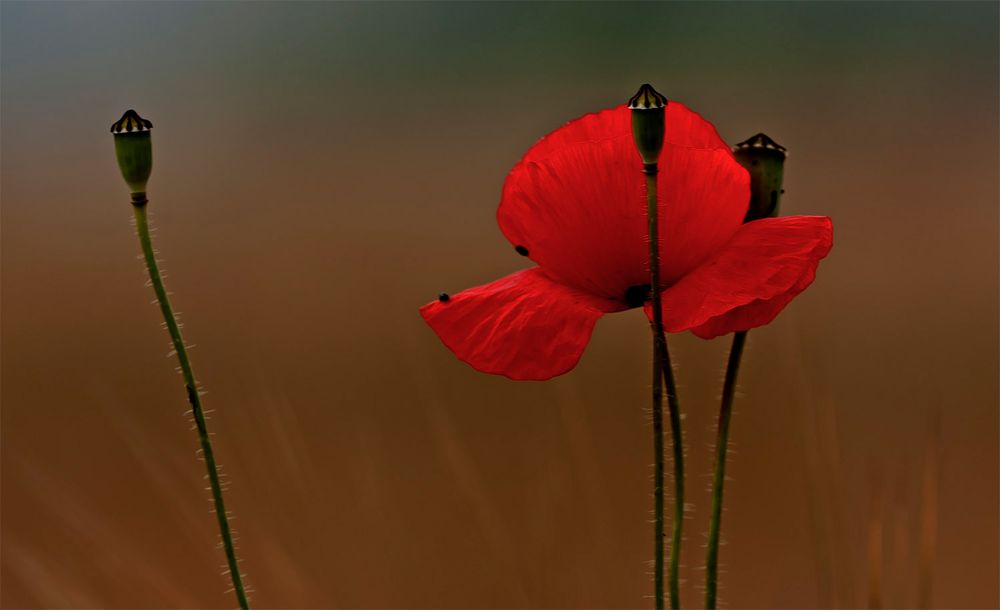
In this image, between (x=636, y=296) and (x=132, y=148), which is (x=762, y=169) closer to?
(x=636, y=296)

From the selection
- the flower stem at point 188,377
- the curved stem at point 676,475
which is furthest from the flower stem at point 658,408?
the flower stem at point 188,377

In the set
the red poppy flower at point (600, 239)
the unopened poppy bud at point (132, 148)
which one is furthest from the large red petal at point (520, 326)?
the unopened poppy bud at point (132, 148)

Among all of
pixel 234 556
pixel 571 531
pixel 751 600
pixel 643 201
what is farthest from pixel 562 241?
pixel 751 600

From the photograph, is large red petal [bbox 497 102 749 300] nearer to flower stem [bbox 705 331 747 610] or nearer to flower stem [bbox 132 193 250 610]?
flower stem [bbox 705 331 747 610]

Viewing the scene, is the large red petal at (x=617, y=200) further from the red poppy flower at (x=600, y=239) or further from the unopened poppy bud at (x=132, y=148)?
the unopened poppy bud at (x=132, y=148)

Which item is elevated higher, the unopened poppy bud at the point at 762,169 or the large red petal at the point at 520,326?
the unopened poppy bud at the point at 762,169

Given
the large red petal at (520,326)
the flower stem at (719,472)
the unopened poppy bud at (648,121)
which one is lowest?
the flower stem at (719,472)
